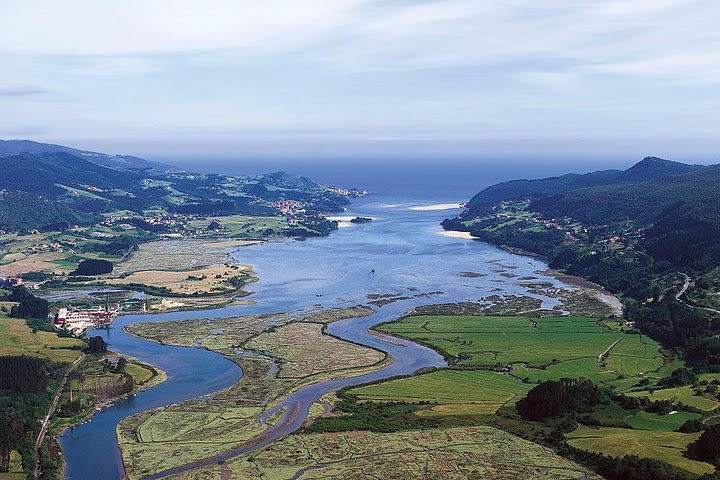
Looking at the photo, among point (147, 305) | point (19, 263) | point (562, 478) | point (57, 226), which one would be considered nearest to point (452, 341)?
point (562, 478)

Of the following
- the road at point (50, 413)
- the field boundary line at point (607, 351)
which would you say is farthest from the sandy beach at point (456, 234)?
the road at point (50, 413)

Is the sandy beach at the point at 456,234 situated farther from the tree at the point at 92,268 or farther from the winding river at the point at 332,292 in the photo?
the tree at the point at 92,268

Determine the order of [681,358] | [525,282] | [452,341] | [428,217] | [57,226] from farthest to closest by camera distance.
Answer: [428,217], [57,226], [525,282], [452,341], [681,358]

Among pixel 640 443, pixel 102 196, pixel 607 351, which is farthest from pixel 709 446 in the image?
pixel 102 196

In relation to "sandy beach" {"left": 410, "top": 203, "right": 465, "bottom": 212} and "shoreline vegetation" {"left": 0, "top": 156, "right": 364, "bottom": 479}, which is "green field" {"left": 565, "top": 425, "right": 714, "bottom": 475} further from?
"sandy beach" {"left": 410, "top": 203, "right": 465, "bottom": 212}

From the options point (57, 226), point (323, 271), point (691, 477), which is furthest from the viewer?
point (57, 226)

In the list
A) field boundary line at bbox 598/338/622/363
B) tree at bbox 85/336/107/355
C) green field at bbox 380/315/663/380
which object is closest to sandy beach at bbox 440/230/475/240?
green field at bbox 380/315/663/380

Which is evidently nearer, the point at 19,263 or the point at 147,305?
the point at 147,305

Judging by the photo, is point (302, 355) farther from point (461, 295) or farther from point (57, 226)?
point (57, 226)
